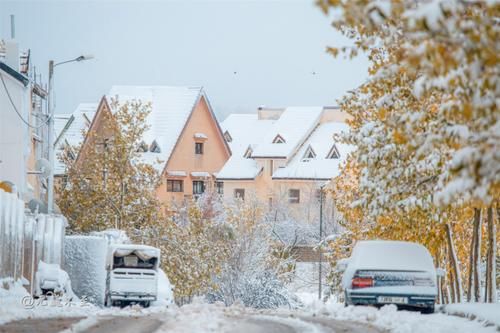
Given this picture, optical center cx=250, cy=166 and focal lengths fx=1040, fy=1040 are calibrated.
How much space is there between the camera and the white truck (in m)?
34.3

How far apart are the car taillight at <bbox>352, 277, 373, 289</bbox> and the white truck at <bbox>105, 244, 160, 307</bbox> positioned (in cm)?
1506

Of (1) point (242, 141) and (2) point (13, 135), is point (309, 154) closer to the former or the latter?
(1) point (242, 141)

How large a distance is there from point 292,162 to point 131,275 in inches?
2139

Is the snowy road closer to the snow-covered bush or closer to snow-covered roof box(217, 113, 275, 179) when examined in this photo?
the snow-covered bush

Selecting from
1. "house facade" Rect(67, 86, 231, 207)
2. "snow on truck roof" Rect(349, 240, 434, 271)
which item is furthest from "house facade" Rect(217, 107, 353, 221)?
"snow on truck roof" Rect(349, 240, 434, 271)

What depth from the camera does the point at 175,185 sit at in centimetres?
8525

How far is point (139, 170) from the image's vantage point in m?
50.4

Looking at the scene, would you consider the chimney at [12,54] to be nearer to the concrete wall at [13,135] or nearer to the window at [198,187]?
the concrete wall at [13,135]

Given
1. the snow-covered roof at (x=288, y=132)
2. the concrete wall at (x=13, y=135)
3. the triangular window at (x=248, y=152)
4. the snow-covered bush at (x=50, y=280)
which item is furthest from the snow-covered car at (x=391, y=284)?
the triangular window at (x=248, y=152)

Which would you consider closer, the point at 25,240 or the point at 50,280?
the point at 25,240

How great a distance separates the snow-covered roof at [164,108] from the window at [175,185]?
1839mm

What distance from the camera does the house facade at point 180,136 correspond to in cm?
8394

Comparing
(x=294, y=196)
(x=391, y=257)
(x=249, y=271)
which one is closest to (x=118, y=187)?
(x=249, y=271)

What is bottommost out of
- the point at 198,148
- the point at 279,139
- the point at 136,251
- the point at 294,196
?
the point at 136,251
